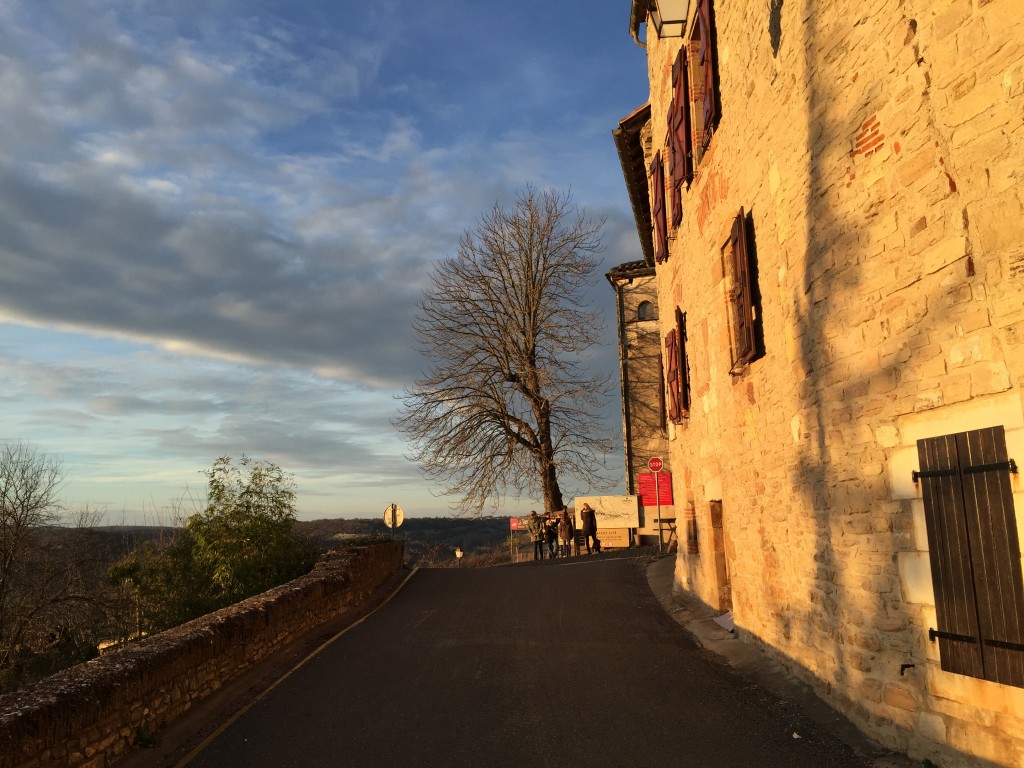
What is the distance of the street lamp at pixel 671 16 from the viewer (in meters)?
11.6

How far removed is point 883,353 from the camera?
5.76 meters

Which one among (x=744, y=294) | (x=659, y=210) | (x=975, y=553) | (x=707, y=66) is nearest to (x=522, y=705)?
(x=975, y=553)

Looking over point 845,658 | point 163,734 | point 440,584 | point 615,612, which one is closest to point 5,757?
point 163,734

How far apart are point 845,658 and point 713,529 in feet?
17.5

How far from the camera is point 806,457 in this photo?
7.25 meters

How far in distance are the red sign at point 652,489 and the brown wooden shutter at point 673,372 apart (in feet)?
36.2

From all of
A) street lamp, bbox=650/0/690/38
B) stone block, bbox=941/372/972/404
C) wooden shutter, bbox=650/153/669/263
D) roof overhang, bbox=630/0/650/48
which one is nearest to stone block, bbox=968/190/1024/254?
stone block, bbox=941/372/972/404

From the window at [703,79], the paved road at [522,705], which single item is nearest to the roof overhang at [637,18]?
the window at [703,79]

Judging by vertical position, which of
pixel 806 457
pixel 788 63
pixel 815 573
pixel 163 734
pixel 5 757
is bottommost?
pixel 163 734

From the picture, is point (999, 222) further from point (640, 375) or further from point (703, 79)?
point (640, 375)

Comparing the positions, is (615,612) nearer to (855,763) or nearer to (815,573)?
(815,573)

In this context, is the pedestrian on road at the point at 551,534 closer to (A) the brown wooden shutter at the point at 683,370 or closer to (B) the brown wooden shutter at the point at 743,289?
(A) the brown wooden shutter at the point at 683,370

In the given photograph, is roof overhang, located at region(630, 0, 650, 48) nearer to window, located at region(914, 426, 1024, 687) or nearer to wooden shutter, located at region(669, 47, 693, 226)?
wooden shutter, located at region(669, 47, 693, 226)

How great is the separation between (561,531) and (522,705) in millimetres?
18588
